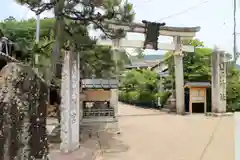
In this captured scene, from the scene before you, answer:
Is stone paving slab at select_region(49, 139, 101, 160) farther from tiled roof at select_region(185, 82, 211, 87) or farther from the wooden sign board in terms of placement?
tiled roof at select_region(185, 82, 211, 87)

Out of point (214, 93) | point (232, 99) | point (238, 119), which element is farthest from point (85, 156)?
point (232, 99)

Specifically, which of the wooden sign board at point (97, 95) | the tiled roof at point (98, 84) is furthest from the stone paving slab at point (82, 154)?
the wooden sign board at point (97, 95)

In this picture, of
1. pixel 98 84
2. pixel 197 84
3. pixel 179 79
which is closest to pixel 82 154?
pixel 98 84

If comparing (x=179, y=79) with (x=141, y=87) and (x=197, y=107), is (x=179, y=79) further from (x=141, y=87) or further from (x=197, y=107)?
(x=141, y=87)

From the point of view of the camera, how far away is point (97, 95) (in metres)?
11.5

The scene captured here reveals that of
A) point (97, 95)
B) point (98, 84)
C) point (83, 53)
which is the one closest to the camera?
point (83, 53)

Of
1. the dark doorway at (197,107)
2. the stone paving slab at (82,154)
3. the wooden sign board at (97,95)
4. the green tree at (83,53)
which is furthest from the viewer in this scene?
the dark doorway at (197,107)

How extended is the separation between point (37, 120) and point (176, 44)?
1585 centimetres

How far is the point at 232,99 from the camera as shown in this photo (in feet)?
53.9

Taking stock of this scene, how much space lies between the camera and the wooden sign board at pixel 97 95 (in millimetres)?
11414

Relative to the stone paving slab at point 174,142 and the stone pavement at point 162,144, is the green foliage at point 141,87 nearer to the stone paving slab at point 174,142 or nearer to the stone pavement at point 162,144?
the stone paving slab at point 174,142

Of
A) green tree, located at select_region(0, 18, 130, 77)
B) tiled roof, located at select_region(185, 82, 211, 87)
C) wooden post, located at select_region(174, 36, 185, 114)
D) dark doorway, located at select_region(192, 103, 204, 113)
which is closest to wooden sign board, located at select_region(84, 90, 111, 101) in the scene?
green tree, located at select_region(0, 18, 130, 77)

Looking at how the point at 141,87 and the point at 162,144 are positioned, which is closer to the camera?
the point at 162,144

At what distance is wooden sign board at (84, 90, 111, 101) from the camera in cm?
1141
